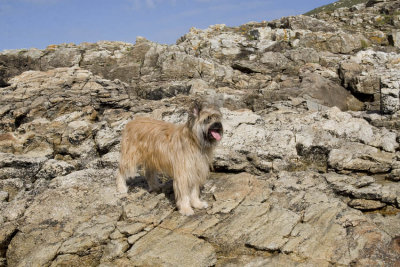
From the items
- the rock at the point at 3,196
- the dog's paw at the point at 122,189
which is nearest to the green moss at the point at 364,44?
the dog's paw at the point at 122,189

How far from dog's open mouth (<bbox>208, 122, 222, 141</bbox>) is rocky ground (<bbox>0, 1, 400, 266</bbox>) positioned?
4.58 ft

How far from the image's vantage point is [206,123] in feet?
17.8

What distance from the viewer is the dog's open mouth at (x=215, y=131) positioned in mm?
5386

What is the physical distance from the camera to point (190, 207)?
5.94 m

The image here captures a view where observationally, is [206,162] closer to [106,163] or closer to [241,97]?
[106,163]

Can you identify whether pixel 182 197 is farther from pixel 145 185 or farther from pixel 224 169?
pixel 224 169

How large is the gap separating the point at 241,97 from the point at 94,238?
8.39 m

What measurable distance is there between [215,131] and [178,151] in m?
0.94

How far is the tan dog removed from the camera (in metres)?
5.50

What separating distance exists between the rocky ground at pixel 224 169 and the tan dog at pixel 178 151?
37 centimetres

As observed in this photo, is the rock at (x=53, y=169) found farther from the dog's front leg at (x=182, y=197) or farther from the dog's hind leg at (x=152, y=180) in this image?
the dog's front leg at (x=182, y=197)

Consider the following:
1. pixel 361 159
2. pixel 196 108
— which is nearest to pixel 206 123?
pixel 196 108

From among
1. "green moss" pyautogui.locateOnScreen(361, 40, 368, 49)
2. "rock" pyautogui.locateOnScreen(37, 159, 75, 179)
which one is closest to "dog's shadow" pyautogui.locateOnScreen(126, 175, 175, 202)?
"rock" pyautogui.locateOnScreen(37, 159, 75, 179)

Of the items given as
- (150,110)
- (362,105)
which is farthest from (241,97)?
(362,105)
